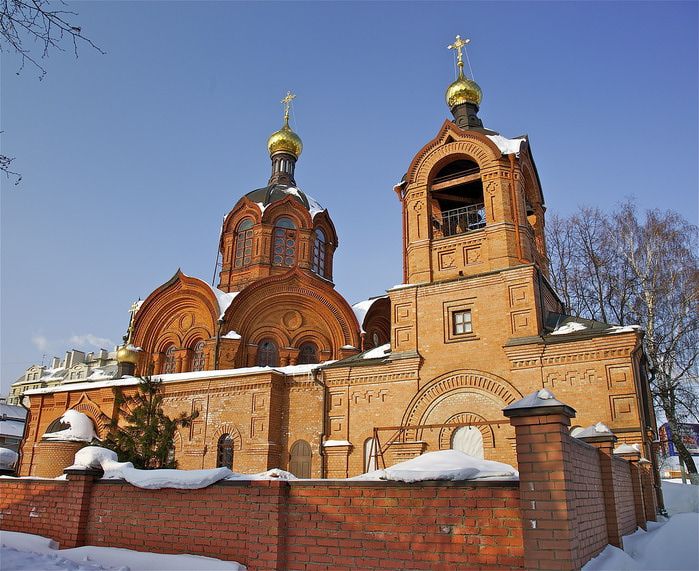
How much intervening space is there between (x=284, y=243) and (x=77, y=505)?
1490 centimetres

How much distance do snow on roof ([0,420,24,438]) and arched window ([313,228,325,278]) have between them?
68.2 feet

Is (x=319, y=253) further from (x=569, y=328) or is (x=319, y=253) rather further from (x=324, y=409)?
(x=569, y=328)

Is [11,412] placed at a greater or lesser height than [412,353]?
greater

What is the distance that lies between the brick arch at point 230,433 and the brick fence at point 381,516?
703cm

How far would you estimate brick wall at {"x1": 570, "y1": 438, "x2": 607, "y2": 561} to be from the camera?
5.01 meters

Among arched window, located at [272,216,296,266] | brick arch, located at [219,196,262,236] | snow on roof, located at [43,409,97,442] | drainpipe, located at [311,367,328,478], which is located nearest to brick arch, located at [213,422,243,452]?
drainpipe, located at [311,367,328,478]

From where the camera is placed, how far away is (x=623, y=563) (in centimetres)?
559

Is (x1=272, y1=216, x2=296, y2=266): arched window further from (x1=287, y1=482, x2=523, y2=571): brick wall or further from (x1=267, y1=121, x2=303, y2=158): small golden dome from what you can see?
(x1=287, y1=482, x2=523, y2=571): brick wall

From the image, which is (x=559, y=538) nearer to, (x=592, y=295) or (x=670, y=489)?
(x=670, y=489)

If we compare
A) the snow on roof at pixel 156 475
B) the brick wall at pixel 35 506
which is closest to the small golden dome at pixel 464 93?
the snow on roof at pixel 156 475

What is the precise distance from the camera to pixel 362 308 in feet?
64.3

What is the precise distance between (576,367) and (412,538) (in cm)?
720

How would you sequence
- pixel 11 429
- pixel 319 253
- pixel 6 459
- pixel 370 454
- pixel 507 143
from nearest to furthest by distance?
pixel 6 459 < pixel 370 454 < pixel 507 143 < pixel 319 253 < pixel 11 429

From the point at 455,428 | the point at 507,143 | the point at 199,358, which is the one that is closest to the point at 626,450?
the point at 455,428
